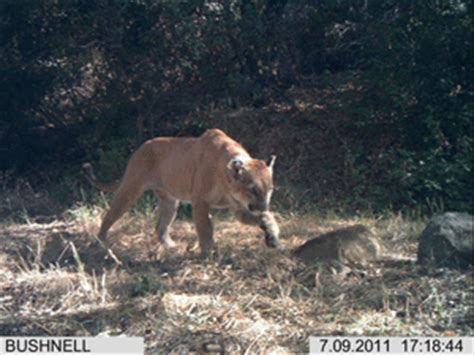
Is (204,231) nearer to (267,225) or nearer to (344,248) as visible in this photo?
(267,225)

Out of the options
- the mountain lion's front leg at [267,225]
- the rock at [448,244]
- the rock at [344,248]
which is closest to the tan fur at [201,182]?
the mountain lion's front leg at [267,225]

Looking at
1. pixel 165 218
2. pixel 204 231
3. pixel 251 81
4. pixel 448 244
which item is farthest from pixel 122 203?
pixel 251 81

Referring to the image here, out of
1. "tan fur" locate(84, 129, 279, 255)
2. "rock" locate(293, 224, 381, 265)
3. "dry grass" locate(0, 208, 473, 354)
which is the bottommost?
"dry grass" locate(0, 208, 473, 354)

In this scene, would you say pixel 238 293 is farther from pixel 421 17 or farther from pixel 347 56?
pixel 347 56

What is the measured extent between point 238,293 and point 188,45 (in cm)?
637

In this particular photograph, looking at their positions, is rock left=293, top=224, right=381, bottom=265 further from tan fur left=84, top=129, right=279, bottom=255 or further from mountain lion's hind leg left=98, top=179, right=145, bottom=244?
mountain lion's hind leg left=98, top=179, right=145, bottom=244

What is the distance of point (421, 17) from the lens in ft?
42.5

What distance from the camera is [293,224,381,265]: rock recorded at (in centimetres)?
865

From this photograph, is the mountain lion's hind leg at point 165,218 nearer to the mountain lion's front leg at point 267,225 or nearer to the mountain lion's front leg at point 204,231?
the mountain lion's front leg at point 204,231

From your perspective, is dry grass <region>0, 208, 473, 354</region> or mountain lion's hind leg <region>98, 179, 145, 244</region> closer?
dry grass <region>0, 208, 473, 354</region>

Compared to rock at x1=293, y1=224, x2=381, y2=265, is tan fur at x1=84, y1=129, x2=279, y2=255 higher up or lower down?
higher up

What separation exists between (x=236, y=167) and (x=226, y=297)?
6.13ft

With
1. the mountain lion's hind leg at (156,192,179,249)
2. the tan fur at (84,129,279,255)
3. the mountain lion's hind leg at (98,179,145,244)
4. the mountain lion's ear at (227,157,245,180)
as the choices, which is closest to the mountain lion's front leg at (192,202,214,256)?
the tan fur at (84,129,279,255)

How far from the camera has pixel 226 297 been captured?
7895 millimetres
